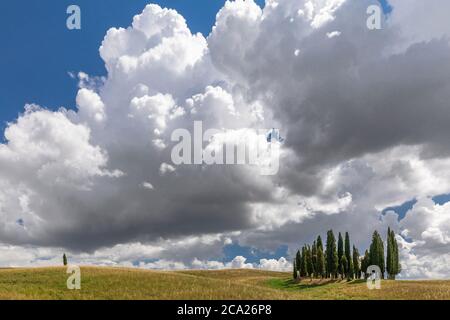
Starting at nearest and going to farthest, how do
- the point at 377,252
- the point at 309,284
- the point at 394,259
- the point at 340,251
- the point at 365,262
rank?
the point at 309,284
the point at 377,252
the point at 394,259
the point at 365,262
the point at 340,251

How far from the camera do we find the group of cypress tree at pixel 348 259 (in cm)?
9632

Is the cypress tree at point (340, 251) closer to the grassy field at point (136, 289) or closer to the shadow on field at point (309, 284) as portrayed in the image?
the shadow on field at point (309, 284)

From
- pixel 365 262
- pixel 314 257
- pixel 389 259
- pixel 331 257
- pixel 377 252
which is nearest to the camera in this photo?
pixel 377 252

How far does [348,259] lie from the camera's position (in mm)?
99625

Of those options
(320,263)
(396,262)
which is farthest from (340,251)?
(396,262)

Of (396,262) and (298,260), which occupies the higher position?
(396,262)

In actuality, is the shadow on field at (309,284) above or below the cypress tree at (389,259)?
below

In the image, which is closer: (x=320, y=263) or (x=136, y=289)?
(x=136, y=289)

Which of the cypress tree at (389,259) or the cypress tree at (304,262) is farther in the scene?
the cypress tree at (304,262)

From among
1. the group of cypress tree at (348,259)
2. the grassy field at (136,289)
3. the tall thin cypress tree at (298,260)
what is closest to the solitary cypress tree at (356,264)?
the group of cypress tree at (348,259)

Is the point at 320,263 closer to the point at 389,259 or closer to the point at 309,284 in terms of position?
the point at 309,284

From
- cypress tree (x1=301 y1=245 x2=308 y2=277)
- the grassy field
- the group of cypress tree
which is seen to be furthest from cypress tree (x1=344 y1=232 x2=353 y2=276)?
the grassy field

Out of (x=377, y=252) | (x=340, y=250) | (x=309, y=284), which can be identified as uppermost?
(x=340, y=250)
